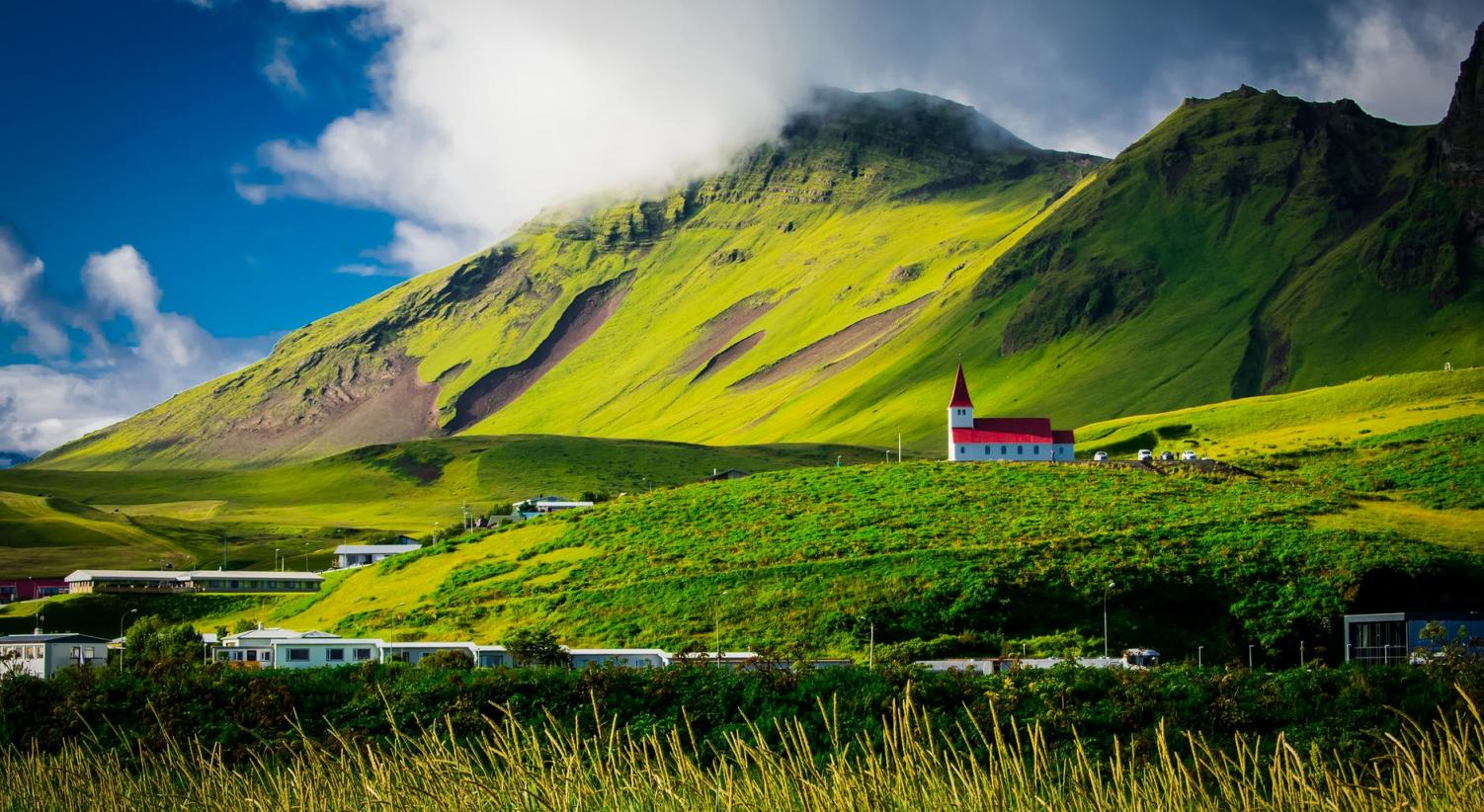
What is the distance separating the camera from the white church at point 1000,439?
124938 mm

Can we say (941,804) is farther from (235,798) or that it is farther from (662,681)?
(662,681)

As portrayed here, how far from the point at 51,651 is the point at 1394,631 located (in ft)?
202

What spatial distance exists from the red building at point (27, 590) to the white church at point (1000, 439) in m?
79.0

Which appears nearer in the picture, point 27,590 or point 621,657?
point 621,657

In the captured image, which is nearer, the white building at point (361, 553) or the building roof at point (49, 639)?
the building roof at point (49, 639)

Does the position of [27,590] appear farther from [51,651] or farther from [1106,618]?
[1106,618]

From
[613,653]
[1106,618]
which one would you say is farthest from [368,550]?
[1106,618]

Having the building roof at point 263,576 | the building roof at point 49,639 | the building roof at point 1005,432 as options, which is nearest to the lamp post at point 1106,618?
the building roof at point 49,639

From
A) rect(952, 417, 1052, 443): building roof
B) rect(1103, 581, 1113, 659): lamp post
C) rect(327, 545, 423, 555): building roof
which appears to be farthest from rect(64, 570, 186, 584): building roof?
rect(1103, 581, 1113, 659): lamp post

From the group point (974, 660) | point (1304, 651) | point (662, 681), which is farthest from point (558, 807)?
point (1304, 651)

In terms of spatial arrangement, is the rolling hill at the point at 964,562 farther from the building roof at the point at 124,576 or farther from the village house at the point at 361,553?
the village house at the point at 361,553

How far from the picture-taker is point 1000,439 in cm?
12531

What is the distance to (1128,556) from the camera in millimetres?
68312

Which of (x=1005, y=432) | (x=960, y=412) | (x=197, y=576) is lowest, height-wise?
(x=197, y=576)
